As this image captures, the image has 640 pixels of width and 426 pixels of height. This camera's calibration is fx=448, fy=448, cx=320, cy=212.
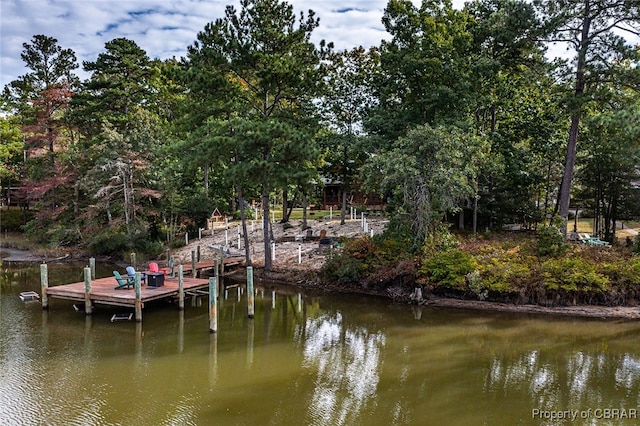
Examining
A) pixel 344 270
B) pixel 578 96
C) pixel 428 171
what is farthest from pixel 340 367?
pixel 578 96

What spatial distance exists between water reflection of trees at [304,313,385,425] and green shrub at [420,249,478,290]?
12.2 ft

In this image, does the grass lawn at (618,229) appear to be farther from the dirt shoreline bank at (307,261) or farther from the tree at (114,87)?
the tree at (114,87)

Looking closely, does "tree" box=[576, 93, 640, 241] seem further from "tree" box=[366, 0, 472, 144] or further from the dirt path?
the dirt path

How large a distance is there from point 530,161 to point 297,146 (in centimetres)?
1203

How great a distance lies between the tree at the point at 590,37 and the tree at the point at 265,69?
31.6ft

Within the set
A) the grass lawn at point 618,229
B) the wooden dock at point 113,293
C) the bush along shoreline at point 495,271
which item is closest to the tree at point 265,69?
the bush along shoreline at point 495,271

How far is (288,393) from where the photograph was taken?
9.32 m

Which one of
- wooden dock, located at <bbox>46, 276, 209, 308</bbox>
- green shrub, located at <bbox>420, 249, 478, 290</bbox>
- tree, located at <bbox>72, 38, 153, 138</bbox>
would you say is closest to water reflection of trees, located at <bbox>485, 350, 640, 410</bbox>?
green shrub, located at <bbox>420, 249, 478, 290</bbox>

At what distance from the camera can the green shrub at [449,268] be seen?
16.0m

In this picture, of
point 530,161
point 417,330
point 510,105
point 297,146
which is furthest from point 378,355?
point 510,105

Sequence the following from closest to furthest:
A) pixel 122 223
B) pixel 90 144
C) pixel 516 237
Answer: pixel 516 237, pixel 122 223, pixel 90 144

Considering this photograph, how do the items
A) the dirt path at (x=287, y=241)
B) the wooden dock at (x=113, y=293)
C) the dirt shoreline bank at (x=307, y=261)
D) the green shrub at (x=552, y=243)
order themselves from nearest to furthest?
the wooden dock at (x=113, y=293), the dirt shoreline bank at (x=307, y=261), the green shrub at (x=552, y=243), the dirt path at (x=287, y=241)

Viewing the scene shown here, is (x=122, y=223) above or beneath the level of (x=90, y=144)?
beneath

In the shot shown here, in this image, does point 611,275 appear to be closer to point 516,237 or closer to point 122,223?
point 516,237
